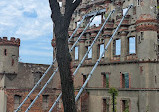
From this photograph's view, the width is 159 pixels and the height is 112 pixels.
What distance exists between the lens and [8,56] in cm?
2836

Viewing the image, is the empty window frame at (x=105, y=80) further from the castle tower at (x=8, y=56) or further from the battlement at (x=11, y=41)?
the battlement at (x=11, y=41)

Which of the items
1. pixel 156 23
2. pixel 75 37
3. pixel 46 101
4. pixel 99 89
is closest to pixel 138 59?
pixel 156 23

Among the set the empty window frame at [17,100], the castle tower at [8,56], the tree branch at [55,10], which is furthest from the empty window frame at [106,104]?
the tree branch at [55,10]

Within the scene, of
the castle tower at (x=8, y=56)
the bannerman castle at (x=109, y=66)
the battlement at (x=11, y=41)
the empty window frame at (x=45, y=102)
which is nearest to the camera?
the bannerman castle at (x=109, y=66)

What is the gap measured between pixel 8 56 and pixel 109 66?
1084 cm

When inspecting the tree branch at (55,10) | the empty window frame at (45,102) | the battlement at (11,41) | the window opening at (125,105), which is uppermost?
the battlement at (11,41)

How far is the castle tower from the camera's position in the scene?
2809cm

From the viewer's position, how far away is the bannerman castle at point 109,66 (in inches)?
869

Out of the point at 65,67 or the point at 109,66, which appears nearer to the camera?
the point at 65,67

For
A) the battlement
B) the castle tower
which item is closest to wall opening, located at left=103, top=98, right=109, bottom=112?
the castle tower

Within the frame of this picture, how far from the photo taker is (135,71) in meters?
22.8

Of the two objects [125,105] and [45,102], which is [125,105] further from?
[45,102]

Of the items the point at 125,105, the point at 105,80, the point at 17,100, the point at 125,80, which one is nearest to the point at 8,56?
the point at 17,100

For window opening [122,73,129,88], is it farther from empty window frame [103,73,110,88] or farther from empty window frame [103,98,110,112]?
empty window frame [103,98,110,112]
